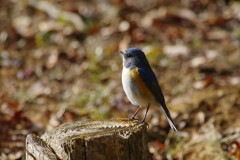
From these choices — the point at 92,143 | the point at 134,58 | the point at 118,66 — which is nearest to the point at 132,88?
the point at 134,58

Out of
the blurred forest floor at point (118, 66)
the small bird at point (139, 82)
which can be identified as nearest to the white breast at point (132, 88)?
the small bird at point (139, 82)

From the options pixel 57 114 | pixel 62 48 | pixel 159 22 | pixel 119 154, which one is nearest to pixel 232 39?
pixel 159 22

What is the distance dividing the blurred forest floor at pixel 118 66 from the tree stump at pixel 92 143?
1.70 meters

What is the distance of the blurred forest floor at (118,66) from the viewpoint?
618cm

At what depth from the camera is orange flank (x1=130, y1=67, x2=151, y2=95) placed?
474 centimetres

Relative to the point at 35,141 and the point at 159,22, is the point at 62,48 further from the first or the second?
the point at 35,141

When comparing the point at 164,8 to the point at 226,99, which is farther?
the point at 164,8

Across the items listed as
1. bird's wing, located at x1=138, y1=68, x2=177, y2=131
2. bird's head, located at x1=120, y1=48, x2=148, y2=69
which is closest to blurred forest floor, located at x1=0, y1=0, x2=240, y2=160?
bird's wing, located at x1=138, y1=68, x2=177, y2=131

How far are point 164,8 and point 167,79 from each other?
3069mm

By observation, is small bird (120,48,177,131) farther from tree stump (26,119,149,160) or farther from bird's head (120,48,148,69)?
tree stump (26,119,149,160)

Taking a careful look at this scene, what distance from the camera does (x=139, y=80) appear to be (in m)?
4.74

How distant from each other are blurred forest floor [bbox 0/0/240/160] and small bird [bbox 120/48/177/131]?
3.47 ft

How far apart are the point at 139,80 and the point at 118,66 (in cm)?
380

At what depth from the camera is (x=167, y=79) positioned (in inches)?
308
